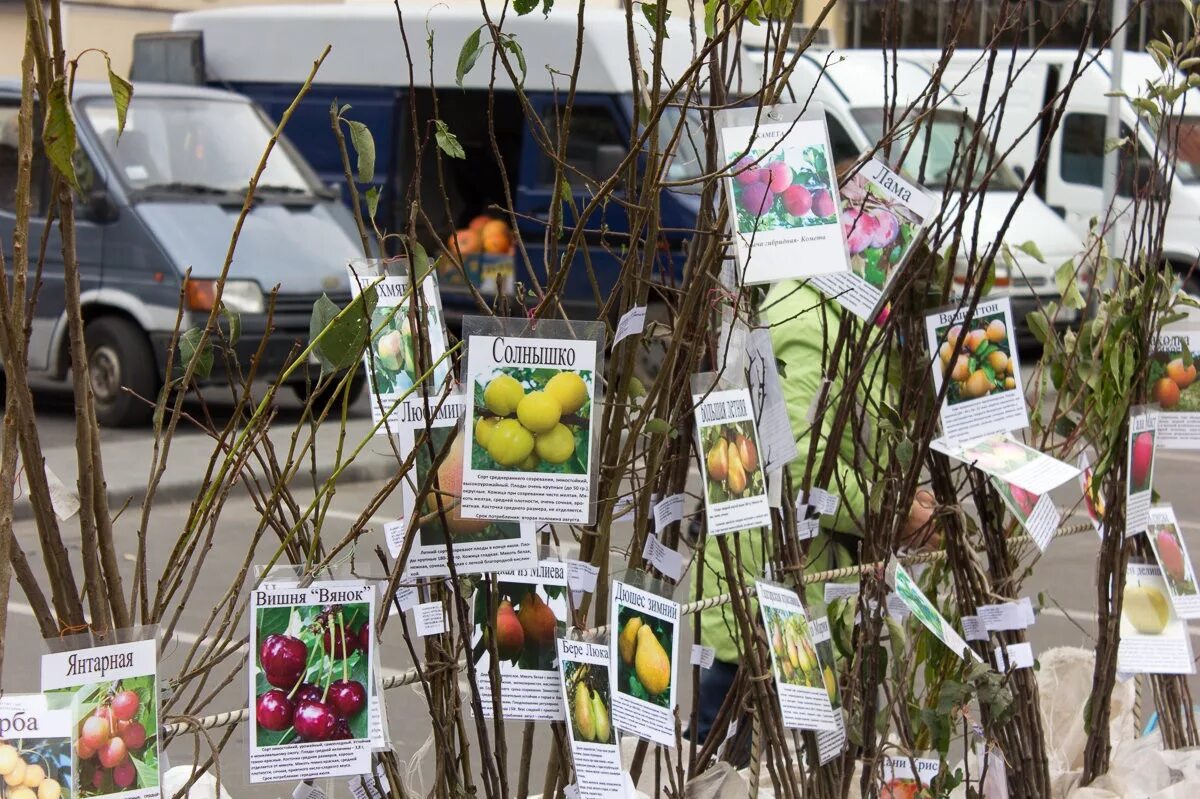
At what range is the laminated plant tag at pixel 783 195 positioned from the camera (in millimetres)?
1780

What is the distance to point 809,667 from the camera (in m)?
2.02

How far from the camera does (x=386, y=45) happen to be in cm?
1108

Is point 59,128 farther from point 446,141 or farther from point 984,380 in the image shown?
point 984,380

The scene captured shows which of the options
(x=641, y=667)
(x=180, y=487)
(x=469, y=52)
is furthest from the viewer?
(x=180, y=487)

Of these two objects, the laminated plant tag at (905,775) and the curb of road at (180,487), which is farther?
the curb of road at (180,487)

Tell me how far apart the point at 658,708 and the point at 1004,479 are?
0.81m

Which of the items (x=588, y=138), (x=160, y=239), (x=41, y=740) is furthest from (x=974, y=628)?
(x=588, y=138)

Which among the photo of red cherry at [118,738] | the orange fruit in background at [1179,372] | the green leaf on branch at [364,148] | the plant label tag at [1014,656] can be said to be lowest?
the plant label tag at [1014,656]

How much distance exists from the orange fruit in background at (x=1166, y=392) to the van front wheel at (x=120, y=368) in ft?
21.8

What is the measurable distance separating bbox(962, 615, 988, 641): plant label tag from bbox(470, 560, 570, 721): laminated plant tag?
2.84 ft

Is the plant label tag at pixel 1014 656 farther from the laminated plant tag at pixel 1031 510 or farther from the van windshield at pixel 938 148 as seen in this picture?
the van windshield at pixel 938 148

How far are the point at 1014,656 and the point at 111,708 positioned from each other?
1491 mm

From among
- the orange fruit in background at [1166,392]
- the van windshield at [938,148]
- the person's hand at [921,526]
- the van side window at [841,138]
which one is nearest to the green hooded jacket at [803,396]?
the person's hand at [921,526]

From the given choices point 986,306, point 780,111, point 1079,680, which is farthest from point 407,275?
point 1079,680
